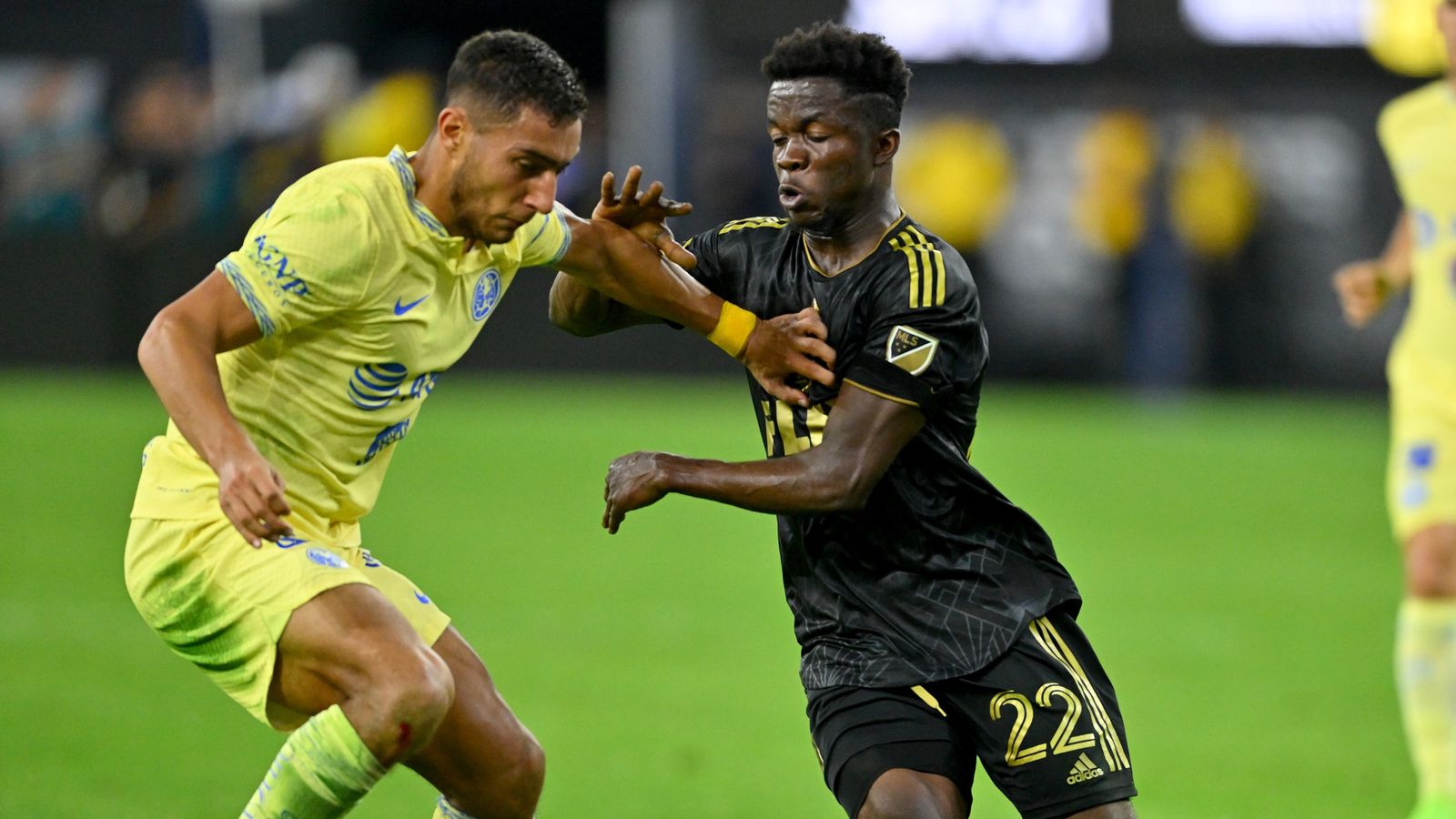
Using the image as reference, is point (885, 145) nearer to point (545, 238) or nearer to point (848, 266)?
point (848, 266)

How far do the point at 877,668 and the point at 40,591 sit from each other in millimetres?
6744

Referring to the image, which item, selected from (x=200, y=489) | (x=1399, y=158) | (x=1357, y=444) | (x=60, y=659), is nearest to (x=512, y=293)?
(x=1357, y=444)

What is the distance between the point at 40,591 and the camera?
10016mm

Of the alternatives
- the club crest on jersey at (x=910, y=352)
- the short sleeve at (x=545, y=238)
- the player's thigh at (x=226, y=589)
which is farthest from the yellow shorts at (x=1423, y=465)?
the player's thigh at (x=226, y=589)

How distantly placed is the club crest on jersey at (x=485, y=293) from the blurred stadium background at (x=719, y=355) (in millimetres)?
3639

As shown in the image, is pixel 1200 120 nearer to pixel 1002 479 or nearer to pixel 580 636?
pixel 1002 479

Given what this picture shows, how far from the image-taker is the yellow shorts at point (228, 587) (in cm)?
436

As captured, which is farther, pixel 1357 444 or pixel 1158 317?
pixel 1158 317

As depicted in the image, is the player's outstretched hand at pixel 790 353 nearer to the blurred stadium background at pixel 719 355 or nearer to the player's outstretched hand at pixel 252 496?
the player's outstretched hand at pixel 252 496

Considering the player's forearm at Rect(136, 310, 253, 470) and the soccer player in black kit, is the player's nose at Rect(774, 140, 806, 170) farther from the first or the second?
the player's forearm at Rect(136, 310, 253, 470)

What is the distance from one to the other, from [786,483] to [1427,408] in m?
2.92

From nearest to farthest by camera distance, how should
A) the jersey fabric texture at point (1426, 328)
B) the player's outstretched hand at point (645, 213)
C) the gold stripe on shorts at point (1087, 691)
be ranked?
the gold stripe on shorts at point (1087, 691) < the player's outstretched hand at point (645, 213) < the jersey fabric texture at point (1426, 328)

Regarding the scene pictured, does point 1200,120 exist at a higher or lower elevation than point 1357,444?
higher

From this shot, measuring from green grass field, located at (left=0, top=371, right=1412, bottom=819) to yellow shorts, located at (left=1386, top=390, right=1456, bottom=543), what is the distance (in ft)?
3.66
